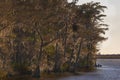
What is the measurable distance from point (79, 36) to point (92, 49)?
52.0 ft

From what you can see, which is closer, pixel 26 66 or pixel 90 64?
pixel 26 66

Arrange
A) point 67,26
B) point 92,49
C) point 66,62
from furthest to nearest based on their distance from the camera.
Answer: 1. point 92,49
2. point 66,62
3. point 67,26

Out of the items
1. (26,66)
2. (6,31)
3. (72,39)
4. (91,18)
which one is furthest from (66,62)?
(6,31)

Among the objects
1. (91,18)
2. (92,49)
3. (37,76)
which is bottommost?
(37,76)

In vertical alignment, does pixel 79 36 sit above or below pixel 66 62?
above

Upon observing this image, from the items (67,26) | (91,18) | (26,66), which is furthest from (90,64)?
(26,66)

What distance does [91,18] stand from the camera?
92.2m

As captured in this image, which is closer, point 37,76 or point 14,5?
point 14,5

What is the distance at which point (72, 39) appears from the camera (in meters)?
85.4

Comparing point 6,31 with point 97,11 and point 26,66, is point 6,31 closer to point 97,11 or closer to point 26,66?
point 26,66

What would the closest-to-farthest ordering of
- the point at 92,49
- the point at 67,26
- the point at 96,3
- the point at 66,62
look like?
the point at 67,26 < the point at 66,62 < the point at 96,3 < the point at 92,49

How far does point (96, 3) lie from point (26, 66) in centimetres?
3295

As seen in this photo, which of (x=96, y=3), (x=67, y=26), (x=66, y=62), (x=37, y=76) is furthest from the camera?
(x=96, y=3)

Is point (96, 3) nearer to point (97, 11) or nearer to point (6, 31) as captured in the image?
point (97, 11)
